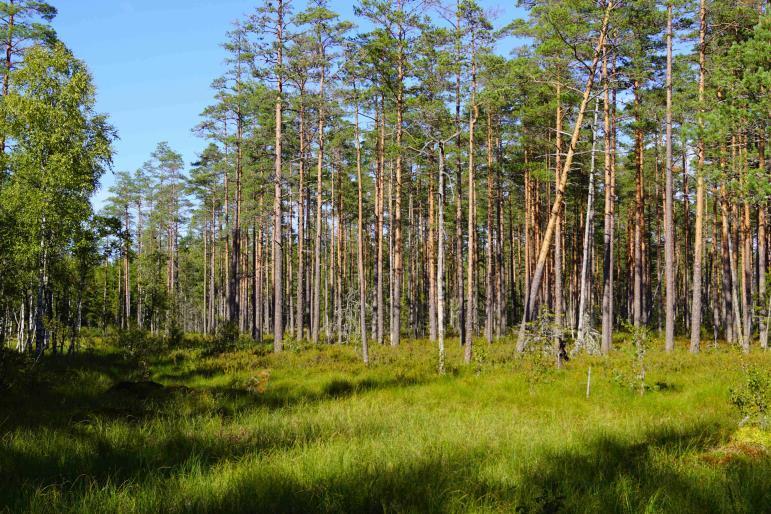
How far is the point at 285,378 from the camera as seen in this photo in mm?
12789

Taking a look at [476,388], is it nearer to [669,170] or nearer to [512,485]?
[512,485]

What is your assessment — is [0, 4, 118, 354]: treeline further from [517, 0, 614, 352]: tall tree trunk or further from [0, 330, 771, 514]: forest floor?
[517, 0, 614, 352]: tall tree trunk

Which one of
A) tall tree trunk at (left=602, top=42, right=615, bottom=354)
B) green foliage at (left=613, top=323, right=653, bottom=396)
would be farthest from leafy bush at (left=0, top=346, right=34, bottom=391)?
tall tree trunk at (left=602, top=42, right=615, bottom=354)

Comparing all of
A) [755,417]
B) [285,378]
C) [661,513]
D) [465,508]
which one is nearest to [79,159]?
[285,378]

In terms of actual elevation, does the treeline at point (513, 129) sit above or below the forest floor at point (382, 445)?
above

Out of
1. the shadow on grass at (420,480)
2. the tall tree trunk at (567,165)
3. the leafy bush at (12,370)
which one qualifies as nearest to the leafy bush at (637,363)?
the tall tree trunk at (567,165)

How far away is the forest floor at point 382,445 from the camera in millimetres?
4270

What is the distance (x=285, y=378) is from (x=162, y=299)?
25.2m

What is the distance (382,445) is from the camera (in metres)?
5.94

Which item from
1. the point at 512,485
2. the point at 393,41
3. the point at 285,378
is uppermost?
the point at 393,41

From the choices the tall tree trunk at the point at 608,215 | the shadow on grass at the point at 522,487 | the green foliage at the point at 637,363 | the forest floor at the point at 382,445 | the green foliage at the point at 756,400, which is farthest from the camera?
the tall tree trunk at the point at 608,215

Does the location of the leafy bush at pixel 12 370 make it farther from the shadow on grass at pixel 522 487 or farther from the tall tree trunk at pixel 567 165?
the tall tree trunk at pixel 567 165

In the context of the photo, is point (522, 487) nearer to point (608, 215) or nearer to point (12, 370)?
point (12, 370)

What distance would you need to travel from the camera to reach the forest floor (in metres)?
4.27
